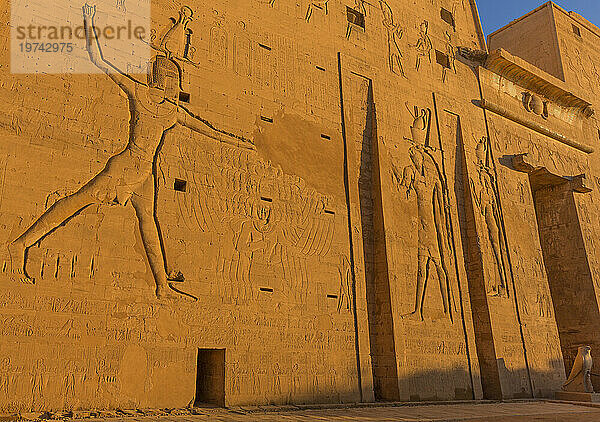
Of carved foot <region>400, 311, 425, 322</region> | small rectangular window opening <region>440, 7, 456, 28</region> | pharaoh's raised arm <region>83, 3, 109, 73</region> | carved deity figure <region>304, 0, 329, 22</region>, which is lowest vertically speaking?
carved foot <region>400, 311, 425, 322</region>

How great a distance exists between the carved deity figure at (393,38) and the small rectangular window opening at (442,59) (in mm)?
1093

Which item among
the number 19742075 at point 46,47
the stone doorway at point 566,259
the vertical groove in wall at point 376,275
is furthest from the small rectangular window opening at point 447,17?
the number 19742075 at point 46,47

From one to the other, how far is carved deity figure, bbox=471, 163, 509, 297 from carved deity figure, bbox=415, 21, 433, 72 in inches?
101

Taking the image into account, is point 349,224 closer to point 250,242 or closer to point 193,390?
point 250,242

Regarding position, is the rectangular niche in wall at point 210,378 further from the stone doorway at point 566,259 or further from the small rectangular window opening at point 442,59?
the stone doorway at point 566,259

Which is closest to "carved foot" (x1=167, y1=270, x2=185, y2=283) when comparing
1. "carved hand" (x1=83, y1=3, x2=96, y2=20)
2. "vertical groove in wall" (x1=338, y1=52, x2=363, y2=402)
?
"vertical groove in wall" (x1=338, y1=52, x2=363, y2=402)

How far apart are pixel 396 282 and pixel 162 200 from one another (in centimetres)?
406

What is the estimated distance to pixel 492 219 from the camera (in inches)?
408

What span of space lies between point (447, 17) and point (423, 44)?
1632mm

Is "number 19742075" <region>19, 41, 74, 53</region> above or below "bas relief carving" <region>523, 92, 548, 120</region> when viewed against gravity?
below

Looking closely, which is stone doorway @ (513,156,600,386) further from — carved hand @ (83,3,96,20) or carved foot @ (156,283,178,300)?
carved hand @ (83,3,96,20)

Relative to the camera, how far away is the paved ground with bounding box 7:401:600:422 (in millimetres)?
5113

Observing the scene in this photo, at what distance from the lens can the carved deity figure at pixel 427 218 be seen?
8.81m

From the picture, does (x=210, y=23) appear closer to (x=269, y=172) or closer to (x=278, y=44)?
(x=278, y=44)
